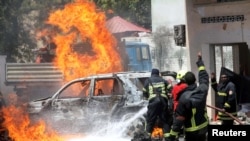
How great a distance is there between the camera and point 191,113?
23.1 ft

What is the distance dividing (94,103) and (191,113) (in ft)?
17.0

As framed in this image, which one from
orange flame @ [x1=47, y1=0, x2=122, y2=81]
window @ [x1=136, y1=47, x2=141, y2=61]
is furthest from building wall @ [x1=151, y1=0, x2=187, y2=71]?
orange flame @ [x1=47, y1=0, x2=122, y2=81]

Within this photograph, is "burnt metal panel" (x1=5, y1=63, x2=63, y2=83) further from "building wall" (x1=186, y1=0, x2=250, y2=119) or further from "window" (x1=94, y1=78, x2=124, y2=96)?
"window" (x1=94, y1=78, x2=124, y2=96)

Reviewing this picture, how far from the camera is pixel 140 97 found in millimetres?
11336

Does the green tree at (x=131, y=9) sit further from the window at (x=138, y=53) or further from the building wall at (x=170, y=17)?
the window at (x=138, y=53)

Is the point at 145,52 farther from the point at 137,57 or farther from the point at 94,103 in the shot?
the point at 94,103

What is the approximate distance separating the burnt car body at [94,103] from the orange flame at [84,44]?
344 centimetres

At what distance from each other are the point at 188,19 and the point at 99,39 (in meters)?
3.99

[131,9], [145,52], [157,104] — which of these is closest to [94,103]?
[157,104]

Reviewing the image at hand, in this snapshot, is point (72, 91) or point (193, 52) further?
point (193, 52)

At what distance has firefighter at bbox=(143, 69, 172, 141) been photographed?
34.1 feet

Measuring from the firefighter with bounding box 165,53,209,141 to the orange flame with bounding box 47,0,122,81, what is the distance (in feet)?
28.9

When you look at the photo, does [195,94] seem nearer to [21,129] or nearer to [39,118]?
[21,129]

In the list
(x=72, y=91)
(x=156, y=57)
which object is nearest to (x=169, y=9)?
(x=156, y=57)
